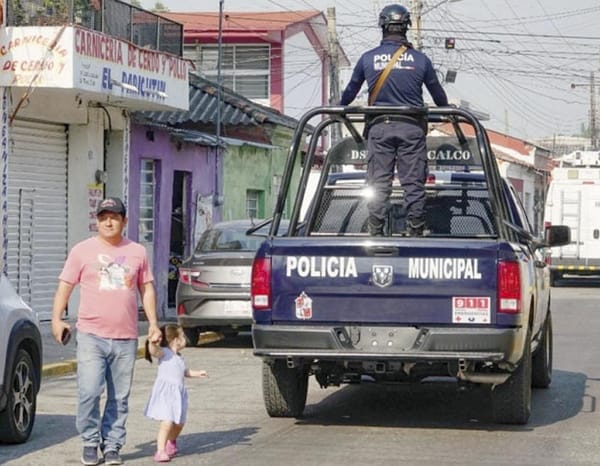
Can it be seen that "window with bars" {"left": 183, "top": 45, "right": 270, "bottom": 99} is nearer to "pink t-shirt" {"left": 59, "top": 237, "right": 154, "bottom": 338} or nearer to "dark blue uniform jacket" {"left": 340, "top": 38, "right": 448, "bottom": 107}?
"dark blue uniform jacket" {"left": 340, "top": 38, "right": 448, "bottom": 107}

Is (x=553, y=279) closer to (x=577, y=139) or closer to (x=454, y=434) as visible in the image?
(x=454, y=434)

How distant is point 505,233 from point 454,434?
1631mm

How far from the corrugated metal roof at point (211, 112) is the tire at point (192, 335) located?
6.92 meters

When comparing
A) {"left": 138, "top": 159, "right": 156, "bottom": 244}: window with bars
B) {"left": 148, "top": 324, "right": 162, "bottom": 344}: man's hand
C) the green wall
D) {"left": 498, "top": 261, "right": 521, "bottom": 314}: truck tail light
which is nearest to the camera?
{"left": 148, "top": 324, "right": 162, "bottom": 344}: man's hand

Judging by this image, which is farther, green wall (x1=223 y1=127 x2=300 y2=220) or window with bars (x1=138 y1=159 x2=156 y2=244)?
green wall (x1=223 y1=127 x2=300 y2=220)

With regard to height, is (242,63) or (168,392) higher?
(242,63)

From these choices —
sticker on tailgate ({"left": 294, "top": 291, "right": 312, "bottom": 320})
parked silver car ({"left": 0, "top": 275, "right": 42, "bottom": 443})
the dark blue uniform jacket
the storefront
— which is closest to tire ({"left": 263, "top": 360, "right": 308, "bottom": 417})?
sticker on tailgate ({"left": 294, "top": 291, "right": 312, "bottom": 320})

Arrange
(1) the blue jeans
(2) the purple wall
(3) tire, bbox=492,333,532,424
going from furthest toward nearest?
(2) the purple wall, (3) tire, bbox=492,333,532,424, (1) the blue jeans

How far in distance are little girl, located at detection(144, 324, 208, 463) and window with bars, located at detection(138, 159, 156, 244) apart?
49.6ft

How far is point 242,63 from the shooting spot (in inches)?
1727

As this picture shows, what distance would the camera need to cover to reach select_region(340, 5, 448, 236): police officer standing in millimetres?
11055

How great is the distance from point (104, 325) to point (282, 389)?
2.43 metres

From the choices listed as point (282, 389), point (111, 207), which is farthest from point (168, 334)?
point (282, 389)

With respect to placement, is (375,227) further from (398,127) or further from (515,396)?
(515,396)
